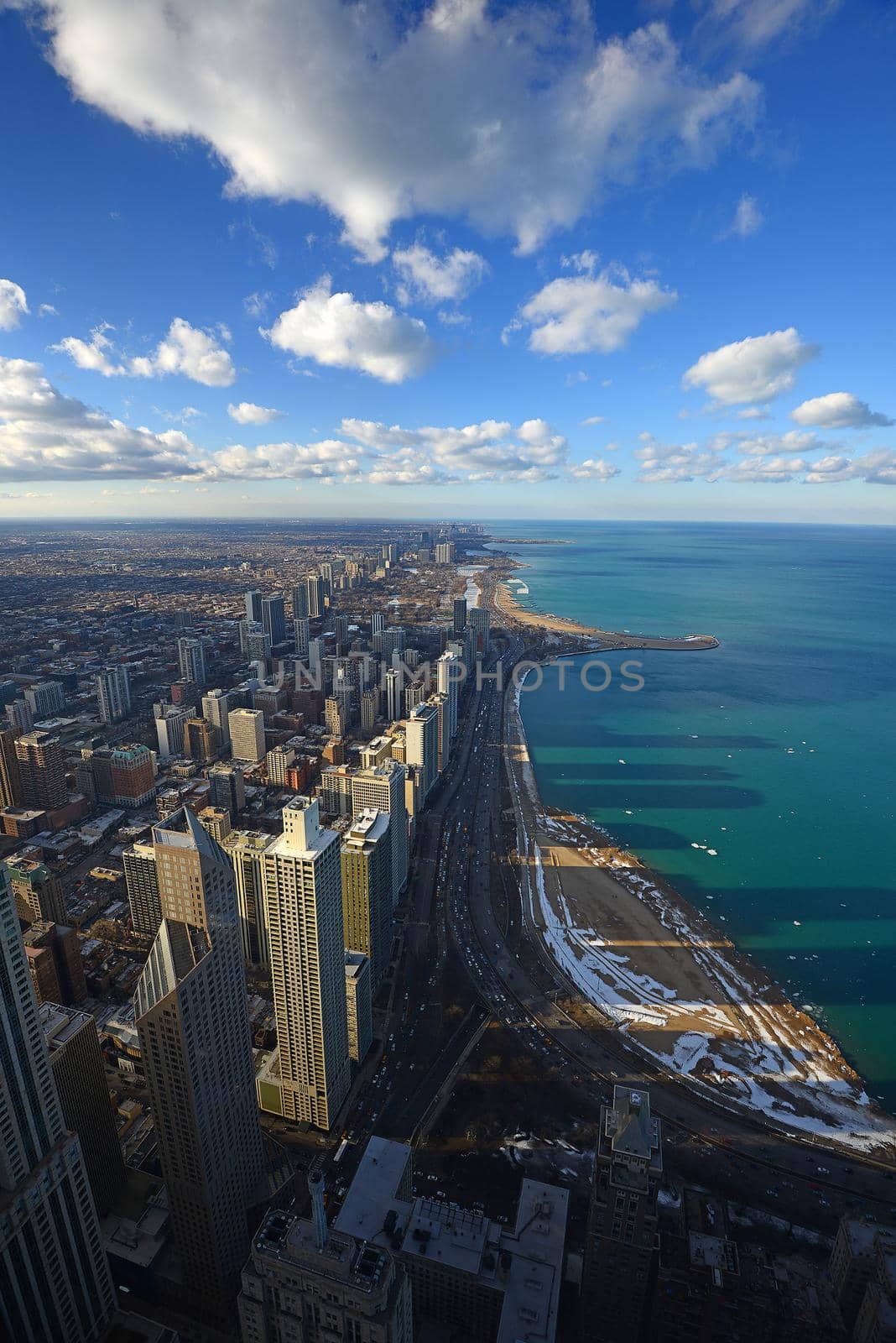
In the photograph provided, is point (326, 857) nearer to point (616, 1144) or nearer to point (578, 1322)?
point (616, 1144)

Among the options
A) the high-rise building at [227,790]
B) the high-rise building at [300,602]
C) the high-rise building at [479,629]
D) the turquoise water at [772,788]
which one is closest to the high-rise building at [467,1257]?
the turquoise water at [772,788]

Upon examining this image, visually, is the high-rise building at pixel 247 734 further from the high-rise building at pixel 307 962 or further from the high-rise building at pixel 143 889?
the high-rise building at pixel 307 962

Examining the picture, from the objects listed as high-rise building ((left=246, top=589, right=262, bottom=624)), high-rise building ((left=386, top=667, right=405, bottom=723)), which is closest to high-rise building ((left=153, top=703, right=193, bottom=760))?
high-rise building ((left=386, top=667, right=405, bottom=723))

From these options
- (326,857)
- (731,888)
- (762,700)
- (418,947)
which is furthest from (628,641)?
(326,857)

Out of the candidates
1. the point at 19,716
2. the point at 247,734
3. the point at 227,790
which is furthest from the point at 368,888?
the point at 19,716

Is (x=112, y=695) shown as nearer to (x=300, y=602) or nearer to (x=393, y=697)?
(x=393, y=697)

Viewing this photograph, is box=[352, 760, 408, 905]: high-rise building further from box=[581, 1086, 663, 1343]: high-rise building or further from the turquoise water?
box=[581, 1086, 663, 1343]: high-rise building
